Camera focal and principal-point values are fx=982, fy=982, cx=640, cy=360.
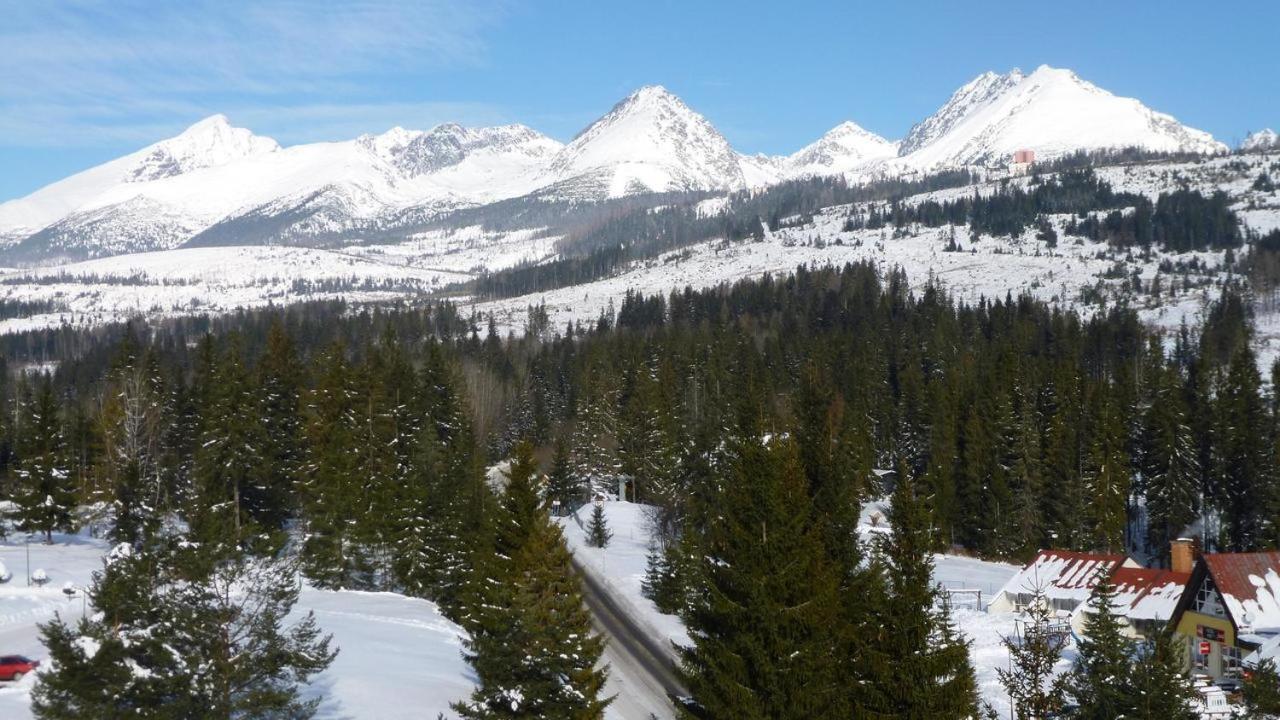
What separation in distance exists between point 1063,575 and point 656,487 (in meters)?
38.4

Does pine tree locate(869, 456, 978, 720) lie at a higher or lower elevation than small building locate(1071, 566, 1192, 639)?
higher

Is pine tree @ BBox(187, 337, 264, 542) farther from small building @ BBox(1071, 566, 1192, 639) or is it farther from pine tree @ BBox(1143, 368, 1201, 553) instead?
pine tree @ BBox(1143, 368, 1201, 553)

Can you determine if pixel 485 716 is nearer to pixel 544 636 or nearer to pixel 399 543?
pixel 544 636

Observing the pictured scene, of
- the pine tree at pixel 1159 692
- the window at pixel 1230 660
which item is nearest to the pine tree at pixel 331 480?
the pine tree at pixel 1159 692

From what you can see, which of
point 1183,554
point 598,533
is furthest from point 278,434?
point 1183,554

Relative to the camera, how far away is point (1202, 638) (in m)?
45.0

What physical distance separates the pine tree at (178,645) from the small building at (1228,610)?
38954mm

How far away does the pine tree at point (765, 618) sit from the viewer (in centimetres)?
2169

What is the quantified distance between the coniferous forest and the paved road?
205 cm

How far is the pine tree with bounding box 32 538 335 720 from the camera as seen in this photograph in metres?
18.8

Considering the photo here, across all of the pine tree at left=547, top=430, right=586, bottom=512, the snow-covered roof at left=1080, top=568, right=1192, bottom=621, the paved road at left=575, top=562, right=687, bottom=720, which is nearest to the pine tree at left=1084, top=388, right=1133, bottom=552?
the snow-covered roof at left=1080, top=568, right=1192, bottom=621

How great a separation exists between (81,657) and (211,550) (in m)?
2.93

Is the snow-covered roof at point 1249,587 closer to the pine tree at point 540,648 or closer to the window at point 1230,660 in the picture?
the window at point 1230,660

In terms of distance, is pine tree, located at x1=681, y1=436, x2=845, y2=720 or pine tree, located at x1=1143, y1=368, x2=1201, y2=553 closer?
pine tree, located at x1=681, y1=436, x2=845, y2=720
